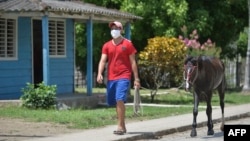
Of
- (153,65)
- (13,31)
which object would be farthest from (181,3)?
(13,31)

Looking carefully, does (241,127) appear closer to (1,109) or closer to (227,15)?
(1,109)

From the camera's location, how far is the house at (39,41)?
19.4 m

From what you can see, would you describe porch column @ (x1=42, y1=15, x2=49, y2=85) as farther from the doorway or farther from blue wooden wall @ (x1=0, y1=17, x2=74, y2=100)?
the doorway

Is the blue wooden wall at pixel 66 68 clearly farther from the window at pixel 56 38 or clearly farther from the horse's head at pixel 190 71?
the horse's head at pixel 190 71

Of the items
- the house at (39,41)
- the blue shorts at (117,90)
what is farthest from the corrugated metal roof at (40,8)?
the blue shorts at (117,90)

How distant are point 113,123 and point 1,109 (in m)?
4.40

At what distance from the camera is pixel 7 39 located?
68.7ft

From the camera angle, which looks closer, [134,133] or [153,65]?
[134,133]

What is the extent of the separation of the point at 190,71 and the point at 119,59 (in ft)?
5.81

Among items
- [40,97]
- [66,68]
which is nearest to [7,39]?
[40,97]

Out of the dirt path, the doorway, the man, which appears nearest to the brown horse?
the man

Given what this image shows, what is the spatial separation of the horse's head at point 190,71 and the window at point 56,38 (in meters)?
9.84

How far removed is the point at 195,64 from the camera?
1394cm

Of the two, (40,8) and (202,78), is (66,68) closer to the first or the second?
(40,8)
